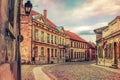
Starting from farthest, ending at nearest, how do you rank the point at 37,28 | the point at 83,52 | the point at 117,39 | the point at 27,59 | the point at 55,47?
the point at 83,52 → the point at 55,47 → the point at 37,28 → the point at 27,59 → the point at 117,39

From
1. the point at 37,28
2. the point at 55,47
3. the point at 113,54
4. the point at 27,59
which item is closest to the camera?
the point at 113,54

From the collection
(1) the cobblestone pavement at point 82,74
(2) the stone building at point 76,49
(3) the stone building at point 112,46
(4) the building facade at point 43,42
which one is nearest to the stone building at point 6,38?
(1) the cobblestone pavement at point 82,74

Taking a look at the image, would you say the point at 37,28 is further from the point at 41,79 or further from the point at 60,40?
the point at 41,79

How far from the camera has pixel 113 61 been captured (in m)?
30.0

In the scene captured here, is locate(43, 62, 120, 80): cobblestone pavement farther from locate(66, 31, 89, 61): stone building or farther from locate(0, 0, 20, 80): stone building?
locate(66, 31, 89, 61): stone building

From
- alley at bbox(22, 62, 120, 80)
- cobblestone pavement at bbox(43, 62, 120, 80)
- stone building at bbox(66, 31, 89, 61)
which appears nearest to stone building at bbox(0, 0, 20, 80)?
alley at bbox(22, 62, 120, 80)

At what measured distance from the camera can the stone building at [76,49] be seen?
61.3m

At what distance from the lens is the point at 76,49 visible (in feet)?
216

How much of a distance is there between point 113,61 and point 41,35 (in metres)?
13.8

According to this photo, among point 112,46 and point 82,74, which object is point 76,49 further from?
point 82,74

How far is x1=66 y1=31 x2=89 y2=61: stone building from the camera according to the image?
6131 centimetres

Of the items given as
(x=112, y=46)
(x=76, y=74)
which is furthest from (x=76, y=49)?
(x=76, y=74)

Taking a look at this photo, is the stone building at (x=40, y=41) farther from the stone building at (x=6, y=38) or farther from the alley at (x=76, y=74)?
the stone building at (x=6, y=38)

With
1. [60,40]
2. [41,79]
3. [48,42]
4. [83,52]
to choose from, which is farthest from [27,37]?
[83,52]
